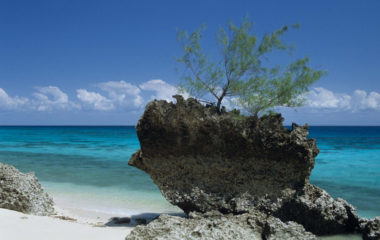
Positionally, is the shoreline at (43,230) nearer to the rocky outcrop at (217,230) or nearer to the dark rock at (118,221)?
the rocky outcrop at (217,230)

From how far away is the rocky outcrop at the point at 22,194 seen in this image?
732 centimetres

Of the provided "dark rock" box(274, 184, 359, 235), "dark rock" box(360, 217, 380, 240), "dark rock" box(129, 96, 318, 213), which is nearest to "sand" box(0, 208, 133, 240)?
"dark rock" box(129, 96, 318, 213)

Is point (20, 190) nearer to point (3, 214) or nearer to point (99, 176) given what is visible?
point (3, 214)

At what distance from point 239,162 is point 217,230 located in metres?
2.31

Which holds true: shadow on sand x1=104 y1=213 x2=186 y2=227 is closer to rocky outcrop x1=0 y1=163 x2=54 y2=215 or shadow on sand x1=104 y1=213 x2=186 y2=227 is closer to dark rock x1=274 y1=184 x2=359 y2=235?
rocky outcrop x1=0 y1=163 x2=54 y2=215

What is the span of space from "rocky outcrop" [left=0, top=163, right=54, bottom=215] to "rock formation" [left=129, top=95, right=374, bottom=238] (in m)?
3.02

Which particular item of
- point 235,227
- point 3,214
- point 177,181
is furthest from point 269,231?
point 3,214

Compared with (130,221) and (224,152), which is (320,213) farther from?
(130,221)

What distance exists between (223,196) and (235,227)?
6.49ft

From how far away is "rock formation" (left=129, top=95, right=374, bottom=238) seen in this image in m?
6.85

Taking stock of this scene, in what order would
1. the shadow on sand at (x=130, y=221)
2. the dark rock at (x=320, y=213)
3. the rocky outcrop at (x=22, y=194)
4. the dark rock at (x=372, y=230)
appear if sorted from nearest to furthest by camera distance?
the dark rock at (x=372, y=230)
the dark rock at (x=320, y=213)
the rocky outcrop at (x=22, y=194)
the shadow on sand at (x=130, y=221)

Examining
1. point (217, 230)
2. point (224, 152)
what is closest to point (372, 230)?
point (217, 230)

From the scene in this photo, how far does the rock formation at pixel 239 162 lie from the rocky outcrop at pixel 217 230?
5.11 feet

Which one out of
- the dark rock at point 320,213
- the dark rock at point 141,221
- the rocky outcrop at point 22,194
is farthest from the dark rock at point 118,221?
the dark rock at point 320,213
